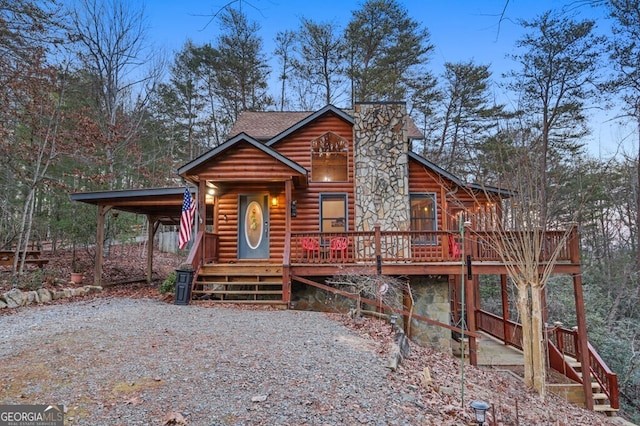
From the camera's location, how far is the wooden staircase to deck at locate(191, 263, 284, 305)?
9.04 meters

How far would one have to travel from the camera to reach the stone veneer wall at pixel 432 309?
8.85 metres

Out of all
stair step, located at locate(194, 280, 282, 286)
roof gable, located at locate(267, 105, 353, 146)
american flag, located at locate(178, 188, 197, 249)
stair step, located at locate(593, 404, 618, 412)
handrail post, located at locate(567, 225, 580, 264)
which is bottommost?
stair step, located at locate(593, 404, 618, 412)

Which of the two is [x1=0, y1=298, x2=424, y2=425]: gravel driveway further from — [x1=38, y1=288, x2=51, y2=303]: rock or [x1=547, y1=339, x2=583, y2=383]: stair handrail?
[x1=547, y1=339, x2=583, y2=383]: stair handrail

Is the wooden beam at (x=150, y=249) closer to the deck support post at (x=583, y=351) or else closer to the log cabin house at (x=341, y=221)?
the log cabin house at (x=341, y=221)

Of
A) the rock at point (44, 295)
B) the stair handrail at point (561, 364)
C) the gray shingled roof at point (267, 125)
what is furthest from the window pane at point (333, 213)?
the rock at point (44, 295)

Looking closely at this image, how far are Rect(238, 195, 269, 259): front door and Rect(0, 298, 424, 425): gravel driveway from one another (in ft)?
16.6

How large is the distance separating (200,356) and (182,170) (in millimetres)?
6138

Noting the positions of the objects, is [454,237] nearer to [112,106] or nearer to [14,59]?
[14,59]

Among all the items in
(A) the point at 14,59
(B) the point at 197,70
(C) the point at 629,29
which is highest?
(B) the point at 197,70

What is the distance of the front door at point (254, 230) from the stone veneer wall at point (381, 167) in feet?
9.93

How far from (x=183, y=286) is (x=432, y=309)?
6357 millimetres

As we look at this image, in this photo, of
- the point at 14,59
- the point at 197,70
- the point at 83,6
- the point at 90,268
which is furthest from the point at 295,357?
the point at 197,70

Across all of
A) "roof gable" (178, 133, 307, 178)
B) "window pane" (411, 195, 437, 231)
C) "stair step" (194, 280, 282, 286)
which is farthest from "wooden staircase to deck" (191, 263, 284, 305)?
"window pane" (411, 195, 437, 231)

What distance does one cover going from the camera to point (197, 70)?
71.6 feet
